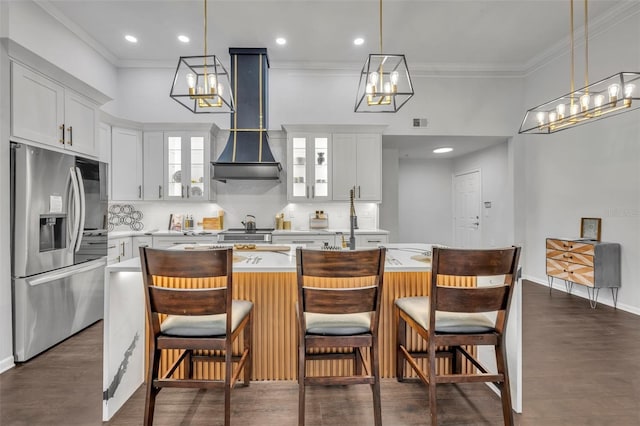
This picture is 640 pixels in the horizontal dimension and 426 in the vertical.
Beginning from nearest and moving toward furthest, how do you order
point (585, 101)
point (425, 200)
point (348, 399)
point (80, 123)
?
1. point (348, 399)
2. point (585, 101)
3. point (80, 123)
4. point (425, 200)

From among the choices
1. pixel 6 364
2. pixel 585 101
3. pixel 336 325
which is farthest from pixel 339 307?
pixel 585 101

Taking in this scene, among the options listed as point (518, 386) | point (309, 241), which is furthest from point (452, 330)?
point (309, 241)

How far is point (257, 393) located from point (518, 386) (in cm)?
161

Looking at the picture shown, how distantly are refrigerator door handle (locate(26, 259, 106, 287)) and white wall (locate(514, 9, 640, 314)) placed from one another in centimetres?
607

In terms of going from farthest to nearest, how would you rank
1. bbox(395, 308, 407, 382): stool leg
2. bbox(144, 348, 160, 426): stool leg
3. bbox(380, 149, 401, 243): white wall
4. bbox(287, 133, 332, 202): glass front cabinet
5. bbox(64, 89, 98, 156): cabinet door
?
1. bbox(380, 149, 401, 243): white wall
2. bbox(287, 133, 332, 202): glass front cabinet
3. bbox(64, 89, 98, 156): cabinet door
4. bbox(395, 308, 407, 382): stool leg
5. bbox(144, 348, 160, 426): stool leg

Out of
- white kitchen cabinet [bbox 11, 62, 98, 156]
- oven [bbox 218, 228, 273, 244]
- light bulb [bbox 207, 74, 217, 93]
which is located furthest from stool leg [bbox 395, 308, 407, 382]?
white kitchen cabinet [bbox 11, 62, 98, 156]

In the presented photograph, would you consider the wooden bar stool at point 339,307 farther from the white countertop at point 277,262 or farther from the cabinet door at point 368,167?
the cabinet door at point 368,167

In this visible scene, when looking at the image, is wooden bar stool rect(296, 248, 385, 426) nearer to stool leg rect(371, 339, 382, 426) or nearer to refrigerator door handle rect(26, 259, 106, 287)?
stool leg rect(371, 339, 382, 426)

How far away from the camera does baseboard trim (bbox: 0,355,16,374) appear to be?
222cm

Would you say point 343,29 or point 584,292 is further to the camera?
point 584,292

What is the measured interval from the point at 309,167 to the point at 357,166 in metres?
0.76

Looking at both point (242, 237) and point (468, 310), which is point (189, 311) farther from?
point (242, 237)

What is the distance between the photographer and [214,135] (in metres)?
4.68

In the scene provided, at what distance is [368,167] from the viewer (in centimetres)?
463
